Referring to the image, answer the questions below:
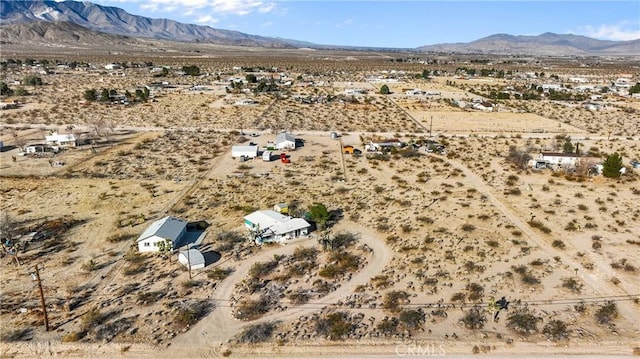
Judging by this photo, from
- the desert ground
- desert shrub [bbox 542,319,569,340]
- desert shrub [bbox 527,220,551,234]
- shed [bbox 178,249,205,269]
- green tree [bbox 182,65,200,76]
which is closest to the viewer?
desert shrub [bbox 542,319,569,340]

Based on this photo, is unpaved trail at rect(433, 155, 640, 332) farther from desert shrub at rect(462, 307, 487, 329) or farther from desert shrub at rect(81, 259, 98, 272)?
desert shrub at rect(81, 259, 98, 272)

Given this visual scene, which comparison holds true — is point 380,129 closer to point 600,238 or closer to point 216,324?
point 600,238

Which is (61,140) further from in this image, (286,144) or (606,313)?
(606,313)

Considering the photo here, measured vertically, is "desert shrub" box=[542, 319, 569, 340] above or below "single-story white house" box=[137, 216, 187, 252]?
below

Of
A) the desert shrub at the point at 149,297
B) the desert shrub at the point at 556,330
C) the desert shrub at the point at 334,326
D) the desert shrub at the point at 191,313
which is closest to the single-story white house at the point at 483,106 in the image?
the desert shrub at the point at 556,330

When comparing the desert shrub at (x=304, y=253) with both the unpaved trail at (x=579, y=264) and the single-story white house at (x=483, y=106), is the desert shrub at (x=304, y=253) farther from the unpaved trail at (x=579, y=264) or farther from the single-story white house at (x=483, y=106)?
the single-story white house at (x=483, y=106)

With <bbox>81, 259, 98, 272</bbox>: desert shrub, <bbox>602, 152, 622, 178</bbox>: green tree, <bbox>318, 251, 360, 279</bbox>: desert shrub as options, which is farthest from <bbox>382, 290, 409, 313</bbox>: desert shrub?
<bbox>602, 152, 622, 178</bbox>: green tree
